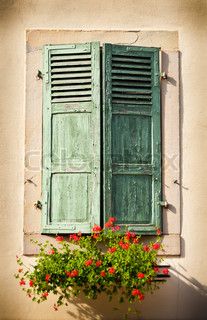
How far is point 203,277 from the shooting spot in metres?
6.56

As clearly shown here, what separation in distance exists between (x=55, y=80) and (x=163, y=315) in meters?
2.54

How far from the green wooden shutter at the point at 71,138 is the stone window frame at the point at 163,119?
4.9 inches

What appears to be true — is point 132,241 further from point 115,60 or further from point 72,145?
point 115,60

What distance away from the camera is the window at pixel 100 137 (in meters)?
6.46

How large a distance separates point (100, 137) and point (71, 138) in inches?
11.4

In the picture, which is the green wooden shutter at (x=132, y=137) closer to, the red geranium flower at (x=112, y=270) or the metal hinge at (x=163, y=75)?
the metal hinge at (x=163, y=75)

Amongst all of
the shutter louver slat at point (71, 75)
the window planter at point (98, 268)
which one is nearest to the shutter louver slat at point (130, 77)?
the shutter louver slat at point (71, 75)

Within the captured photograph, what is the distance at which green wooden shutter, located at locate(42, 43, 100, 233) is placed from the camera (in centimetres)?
645

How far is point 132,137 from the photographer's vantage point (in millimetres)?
A: 6559

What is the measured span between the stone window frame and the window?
0.12 meters

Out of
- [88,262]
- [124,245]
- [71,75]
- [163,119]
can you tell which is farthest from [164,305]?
[71,75]

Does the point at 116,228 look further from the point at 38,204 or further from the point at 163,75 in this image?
the point at 163,75

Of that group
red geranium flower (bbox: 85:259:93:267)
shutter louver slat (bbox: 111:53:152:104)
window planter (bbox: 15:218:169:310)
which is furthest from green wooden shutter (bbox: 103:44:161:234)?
red geranium flower (bbox: 85:259:93:267)

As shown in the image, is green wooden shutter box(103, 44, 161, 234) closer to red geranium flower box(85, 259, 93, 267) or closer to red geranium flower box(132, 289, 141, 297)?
red geranium flower box(85, 259, 93, 267)
